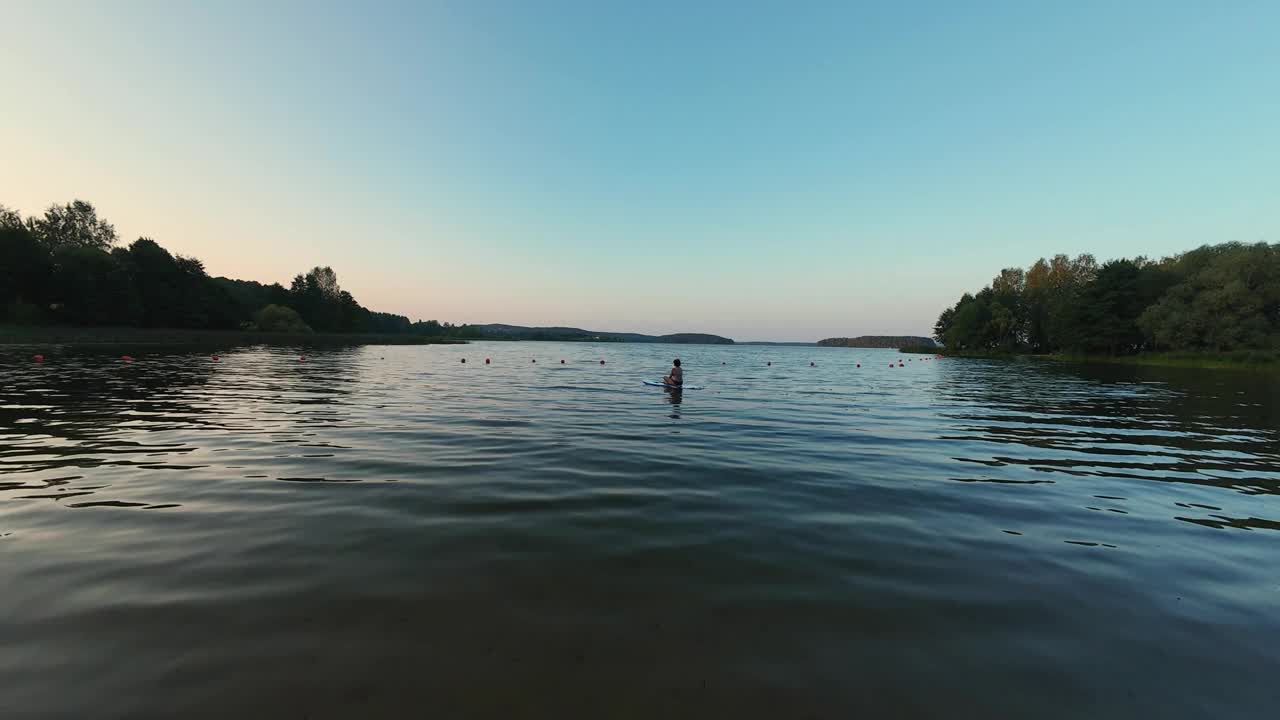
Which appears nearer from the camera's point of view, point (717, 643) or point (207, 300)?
point (717, 643)

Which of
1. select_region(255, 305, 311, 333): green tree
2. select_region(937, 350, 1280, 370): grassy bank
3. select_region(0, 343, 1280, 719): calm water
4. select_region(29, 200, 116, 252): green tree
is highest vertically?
select_region(29, 200, 116, 252): green tree

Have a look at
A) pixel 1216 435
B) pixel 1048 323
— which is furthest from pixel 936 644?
pixel 1048 323

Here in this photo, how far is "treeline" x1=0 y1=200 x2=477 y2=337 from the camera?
73312 millimetres

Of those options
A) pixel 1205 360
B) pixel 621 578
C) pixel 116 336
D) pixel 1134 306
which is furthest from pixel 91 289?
pixel 1134 306

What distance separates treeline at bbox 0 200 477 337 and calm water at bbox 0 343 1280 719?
97575 millimetres

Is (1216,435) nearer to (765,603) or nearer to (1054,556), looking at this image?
(1054,556)

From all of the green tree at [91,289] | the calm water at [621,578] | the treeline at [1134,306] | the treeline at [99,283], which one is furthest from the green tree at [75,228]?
the treeline at [1134,306]

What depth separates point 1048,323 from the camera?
103 meters

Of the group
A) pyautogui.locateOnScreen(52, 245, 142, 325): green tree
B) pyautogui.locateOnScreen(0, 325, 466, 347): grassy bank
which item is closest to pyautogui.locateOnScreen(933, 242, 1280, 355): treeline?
pyautogui.locateOnScreen(0, 325, 466, 347): grassy bank

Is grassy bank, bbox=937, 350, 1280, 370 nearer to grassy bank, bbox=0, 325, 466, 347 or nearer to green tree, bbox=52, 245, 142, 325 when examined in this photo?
grassy bank, bbox=0, 325, 466, 347

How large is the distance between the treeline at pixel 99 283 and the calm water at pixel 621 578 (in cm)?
9758

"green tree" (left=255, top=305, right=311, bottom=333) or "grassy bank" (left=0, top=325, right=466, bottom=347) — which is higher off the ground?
"green tree" (left=255, top=305, right=311, bottom=333)

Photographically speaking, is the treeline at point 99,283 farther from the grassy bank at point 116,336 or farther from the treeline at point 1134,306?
the treeline at point 1134,306

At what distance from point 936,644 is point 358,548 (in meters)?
6.76
